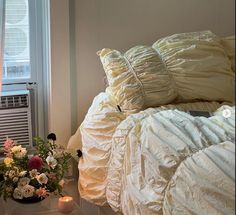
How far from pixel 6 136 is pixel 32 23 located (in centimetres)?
53

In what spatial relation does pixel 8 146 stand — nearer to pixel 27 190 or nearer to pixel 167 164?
pixel 27 190

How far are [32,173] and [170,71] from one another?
28.3 inches

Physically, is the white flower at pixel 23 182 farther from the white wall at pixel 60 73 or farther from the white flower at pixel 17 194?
the white wall at pixel 60 73

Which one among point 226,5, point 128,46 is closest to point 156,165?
point 226,5

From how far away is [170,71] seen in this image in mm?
1418

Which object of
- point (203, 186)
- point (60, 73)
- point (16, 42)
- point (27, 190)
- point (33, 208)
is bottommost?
point (33, 208)

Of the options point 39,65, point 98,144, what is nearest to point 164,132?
point 98,144

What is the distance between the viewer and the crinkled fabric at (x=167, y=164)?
40.9 inches

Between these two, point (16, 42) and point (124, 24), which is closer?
point (124, 24)

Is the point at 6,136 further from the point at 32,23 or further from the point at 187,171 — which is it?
the point at 187,171

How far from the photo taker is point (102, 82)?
77.6 inches

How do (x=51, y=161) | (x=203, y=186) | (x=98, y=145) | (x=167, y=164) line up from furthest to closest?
1. (x=51, y=161)
2. (x=98, y=145)
3. (x=167, y=164)
4. (x=203, y=186)

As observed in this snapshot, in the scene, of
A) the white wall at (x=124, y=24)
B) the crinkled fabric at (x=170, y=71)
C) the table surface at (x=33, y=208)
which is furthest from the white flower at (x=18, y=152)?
the crinkled fabric at (x=170, y=71)

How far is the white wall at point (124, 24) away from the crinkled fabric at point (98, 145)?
20cm
